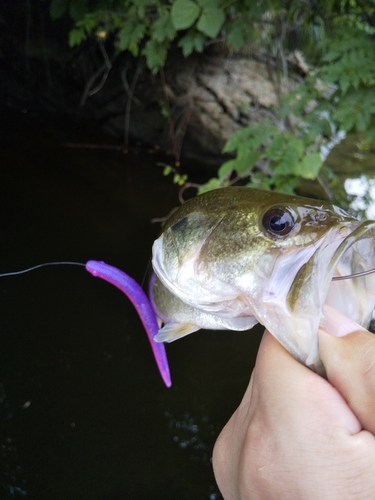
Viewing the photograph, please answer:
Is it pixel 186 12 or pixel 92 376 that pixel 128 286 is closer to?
pixel 92 376

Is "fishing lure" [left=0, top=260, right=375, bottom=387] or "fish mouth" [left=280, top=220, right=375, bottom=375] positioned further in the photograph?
"fishing lure" [left=0, top=260, right=375, bottom=387]

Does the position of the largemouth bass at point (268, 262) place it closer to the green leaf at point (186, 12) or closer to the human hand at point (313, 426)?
the human hand at point (313, 426)

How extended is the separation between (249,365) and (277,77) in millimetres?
3641

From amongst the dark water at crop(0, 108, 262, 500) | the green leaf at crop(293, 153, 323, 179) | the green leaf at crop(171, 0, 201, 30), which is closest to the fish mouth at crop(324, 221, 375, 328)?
the green leaf at crop(293, 153, 323, 179)

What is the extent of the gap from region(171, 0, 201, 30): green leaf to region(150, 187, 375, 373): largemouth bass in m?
2.09

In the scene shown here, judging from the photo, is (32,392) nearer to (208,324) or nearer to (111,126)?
(208,324)

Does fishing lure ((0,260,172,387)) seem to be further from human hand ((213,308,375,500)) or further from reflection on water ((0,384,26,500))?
reflection on water ((0,384,26,500))

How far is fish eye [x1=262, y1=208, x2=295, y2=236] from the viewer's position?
0.77m

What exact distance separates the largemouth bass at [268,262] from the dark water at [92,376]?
1.76 metres

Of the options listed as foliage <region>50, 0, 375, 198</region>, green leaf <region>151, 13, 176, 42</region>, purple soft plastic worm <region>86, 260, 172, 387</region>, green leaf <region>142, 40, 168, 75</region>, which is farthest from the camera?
green leaf <region>142, 40, 168, 75</region>

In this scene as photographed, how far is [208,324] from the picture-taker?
92 centimetres

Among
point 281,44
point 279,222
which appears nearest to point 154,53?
point 281,44

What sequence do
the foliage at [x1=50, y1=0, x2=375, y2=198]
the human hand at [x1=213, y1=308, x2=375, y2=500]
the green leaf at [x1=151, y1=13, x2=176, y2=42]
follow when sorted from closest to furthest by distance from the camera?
1. the human hand at [x1=213, y1=308, x2=375, y2=500]
2. the foliage at [x1=50, y1=0, x2=375, y2=198]
3. the green leaf at [x1=151, y1=13, x2=176, y2=42]

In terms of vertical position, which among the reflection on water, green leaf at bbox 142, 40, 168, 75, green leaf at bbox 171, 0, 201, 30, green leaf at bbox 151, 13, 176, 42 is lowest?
the reflection on water
